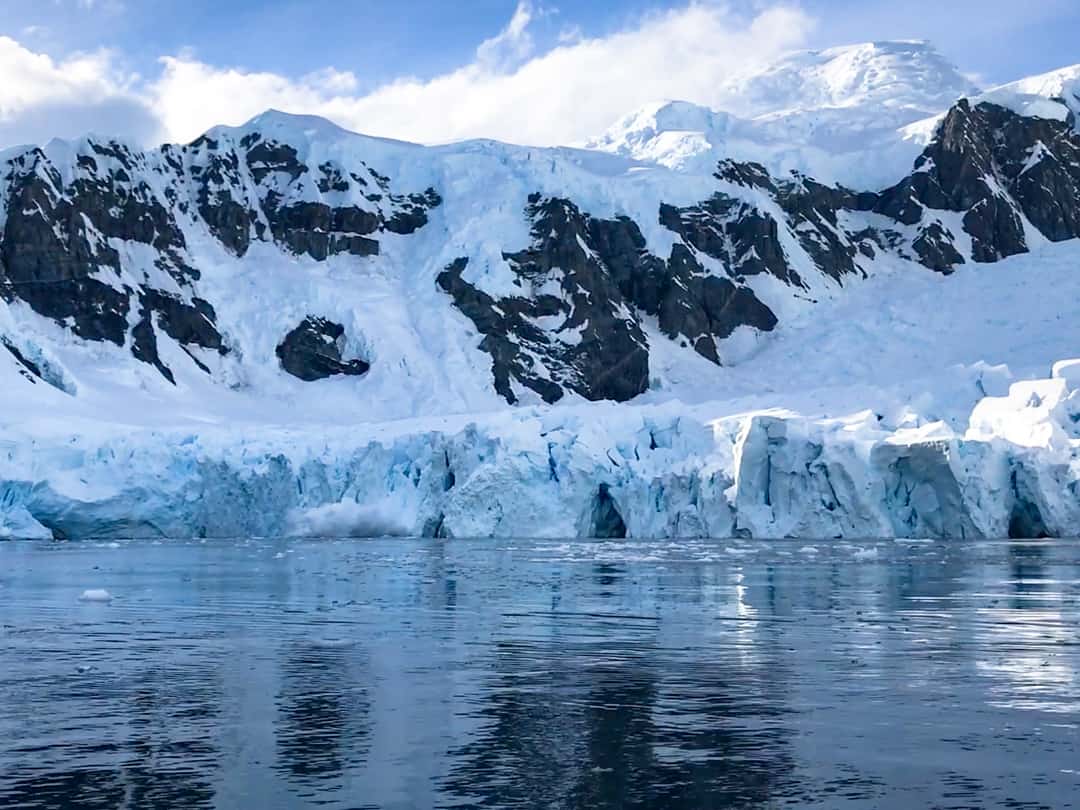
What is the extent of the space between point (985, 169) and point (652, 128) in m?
32.7

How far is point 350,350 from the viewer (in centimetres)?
8950

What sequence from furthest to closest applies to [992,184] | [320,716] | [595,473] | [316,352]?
[992,184]
[316,352]
[595,473]
[320,716]

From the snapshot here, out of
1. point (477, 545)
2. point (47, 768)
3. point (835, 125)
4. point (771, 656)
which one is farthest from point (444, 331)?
point (47, 768)

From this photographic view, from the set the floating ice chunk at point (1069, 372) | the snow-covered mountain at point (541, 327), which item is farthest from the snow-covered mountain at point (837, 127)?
the floating ice chunk at point (1069, 372)

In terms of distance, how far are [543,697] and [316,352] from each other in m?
77.5

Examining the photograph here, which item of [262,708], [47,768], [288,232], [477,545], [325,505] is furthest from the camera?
[288,232]

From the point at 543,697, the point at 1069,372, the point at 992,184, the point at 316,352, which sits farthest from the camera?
the point at 992,184

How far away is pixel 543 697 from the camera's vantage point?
13.2 m

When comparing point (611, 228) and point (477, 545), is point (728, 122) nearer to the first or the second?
point (611, 228)

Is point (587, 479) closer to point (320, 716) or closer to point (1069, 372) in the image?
point (1069, 372)

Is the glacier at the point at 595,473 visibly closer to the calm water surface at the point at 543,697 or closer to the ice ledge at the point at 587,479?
the ice ledge at the point at 587,479

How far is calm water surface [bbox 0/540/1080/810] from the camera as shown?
378 inches

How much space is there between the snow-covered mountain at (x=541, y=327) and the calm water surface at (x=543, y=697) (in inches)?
878

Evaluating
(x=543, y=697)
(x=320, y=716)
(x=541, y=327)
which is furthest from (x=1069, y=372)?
(x=541, y=327)
